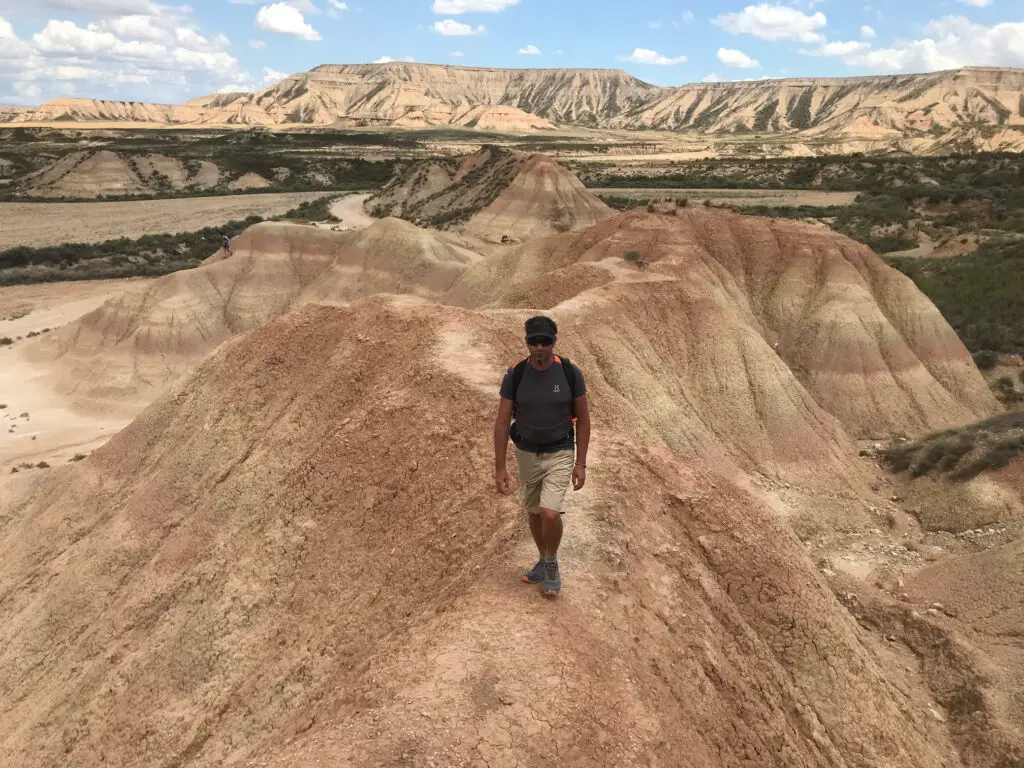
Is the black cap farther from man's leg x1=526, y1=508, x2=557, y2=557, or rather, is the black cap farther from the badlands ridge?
the badlands ridge

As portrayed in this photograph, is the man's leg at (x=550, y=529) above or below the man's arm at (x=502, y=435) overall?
below

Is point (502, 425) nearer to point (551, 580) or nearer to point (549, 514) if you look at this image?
point (549, 514)

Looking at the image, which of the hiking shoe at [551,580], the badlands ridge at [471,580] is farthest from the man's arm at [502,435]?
the badlands ridge at [471,580]

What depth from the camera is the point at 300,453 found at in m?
10.7

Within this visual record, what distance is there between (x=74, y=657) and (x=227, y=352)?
6480 millimetres

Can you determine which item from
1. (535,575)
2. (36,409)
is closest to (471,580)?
(535,575)

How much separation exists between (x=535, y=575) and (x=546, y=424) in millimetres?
1607

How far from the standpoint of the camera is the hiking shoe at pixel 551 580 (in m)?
6.30

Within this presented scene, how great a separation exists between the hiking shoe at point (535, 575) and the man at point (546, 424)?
292mm

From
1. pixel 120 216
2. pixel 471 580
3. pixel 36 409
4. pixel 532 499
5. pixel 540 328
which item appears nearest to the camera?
pixel 540 328

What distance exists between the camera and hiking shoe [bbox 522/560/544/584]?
21.2 ft

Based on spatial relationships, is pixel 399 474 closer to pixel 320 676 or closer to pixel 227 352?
pixel 320 676

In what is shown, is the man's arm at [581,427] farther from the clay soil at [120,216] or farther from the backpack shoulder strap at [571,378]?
the clay soil at [120,216]

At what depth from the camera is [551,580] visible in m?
6.32
